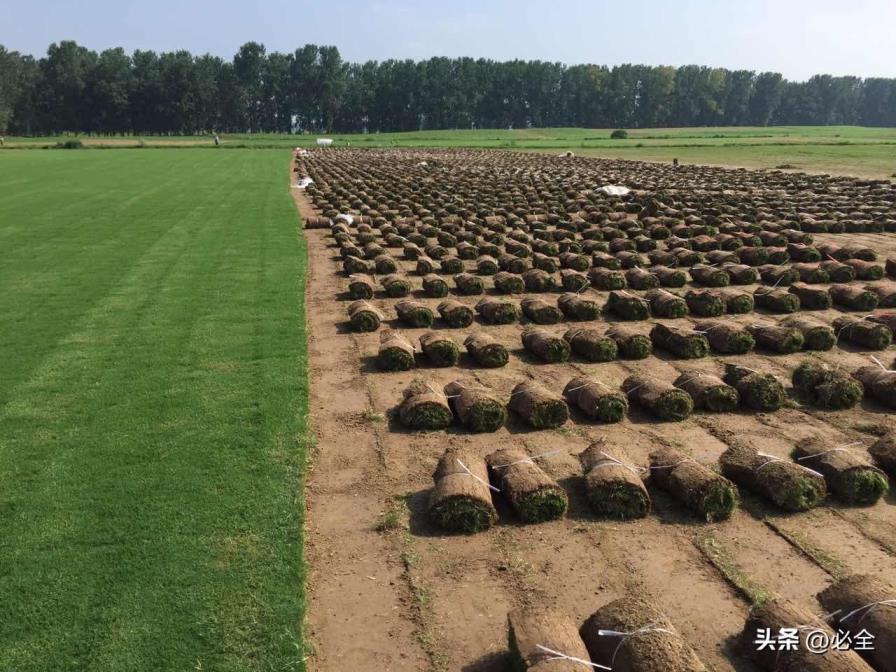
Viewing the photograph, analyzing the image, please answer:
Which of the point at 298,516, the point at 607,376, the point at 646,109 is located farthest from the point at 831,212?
the point at 646,109

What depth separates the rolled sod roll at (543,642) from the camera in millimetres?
5477

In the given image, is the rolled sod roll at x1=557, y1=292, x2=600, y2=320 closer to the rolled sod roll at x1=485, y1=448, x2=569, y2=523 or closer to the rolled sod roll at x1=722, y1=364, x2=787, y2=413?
the rolled sod roll at x1=722, y1=364, x2=787, y2=413

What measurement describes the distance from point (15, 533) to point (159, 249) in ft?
60.7

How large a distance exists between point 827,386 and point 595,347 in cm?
432

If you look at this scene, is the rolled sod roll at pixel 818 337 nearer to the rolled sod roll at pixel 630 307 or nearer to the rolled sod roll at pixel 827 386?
the rolled sod roll at pixel 827 386

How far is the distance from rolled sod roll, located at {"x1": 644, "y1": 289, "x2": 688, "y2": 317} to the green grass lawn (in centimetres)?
916

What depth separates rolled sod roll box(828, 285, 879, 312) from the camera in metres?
17.8

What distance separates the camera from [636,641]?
18.6 feet

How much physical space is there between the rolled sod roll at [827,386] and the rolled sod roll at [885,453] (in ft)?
6.47

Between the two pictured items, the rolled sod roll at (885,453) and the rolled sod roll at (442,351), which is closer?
the rolled sod roll at (885,453)

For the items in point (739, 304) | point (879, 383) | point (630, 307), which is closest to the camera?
point (879, 383)

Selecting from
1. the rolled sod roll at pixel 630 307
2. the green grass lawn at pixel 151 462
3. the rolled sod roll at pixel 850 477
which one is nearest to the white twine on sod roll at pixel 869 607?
the rolled sod roll at pixel 850 477

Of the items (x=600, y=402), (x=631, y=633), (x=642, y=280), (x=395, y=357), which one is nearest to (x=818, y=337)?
(x=642, y=280)

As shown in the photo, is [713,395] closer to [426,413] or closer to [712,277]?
[426,413]
